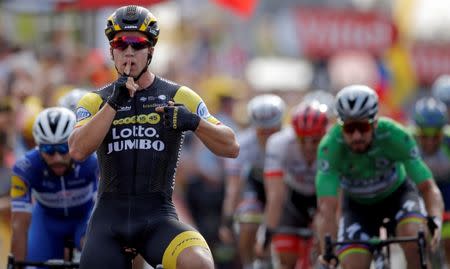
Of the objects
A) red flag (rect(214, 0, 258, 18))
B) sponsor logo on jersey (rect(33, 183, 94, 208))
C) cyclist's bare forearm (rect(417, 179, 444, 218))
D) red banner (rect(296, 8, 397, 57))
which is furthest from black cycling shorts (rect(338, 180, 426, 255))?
red banner (rect(296, 8, 397, 57))

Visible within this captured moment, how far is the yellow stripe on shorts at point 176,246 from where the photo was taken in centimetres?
902

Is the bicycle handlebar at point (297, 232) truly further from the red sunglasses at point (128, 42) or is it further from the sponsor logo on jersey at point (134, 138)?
the red sunglasses at point (128, 42)

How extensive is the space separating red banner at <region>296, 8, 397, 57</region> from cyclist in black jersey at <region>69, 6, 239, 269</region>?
3301 centimetres

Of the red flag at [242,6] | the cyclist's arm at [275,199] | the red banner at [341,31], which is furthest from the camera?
the red banner at [341,31]

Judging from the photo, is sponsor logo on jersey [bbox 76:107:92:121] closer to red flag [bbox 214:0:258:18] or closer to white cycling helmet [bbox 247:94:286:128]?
white cycling helmet [bbox 247:94:286:128]

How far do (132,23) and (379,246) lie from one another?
11.2 feet

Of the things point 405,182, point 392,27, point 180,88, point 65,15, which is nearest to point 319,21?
point 392,27

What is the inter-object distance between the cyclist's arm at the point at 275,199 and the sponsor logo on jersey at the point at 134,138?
218 inches

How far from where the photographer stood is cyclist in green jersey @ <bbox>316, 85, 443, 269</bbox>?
11688mm

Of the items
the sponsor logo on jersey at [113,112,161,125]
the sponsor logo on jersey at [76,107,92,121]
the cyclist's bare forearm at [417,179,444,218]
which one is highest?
the sponsor logo on jersey at [76,107,92,121]

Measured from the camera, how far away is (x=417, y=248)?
1173 cm

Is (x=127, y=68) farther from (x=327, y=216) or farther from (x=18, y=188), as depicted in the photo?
(x=327, y=216)

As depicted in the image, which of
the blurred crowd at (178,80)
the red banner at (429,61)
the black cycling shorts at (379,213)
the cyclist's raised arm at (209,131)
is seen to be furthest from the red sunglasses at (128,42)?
the red banner at (429,61)

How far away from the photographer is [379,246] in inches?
454
